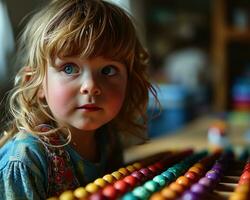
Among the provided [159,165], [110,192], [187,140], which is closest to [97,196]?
[110,192]

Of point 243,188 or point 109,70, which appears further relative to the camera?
point 109,70

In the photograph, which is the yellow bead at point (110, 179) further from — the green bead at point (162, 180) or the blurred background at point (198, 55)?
the blurred background at point (198, 55)

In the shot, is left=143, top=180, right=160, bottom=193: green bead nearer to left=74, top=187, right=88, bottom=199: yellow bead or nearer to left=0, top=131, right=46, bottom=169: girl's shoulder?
left=74, top=187, right=88, bottom=199: yellow bead

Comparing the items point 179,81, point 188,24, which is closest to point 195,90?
point 179,81

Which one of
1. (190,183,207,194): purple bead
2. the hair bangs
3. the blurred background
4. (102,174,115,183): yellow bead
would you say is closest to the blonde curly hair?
the hair bangs

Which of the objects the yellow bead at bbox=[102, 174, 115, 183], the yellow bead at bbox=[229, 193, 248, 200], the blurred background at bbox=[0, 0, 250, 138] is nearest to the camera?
the yellow bead at bbox=[229, 193, 248, 200]

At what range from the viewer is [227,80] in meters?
2.82

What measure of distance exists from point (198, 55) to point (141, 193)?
94.6 inches

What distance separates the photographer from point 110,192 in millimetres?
583

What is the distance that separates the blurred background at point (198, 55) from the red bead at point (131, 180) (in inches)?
58.3

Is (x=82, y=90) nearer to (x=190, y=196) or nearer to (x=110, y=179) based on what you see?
(x=110, y=179)

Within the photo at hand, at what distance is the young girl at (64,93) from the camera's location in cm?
71

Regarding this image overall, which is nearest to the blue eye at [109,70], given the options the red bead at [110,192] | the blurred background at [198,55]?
the red bead at [110,192]

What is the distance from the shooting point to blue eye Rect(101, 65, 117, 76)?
764 millimetres
